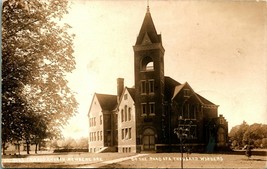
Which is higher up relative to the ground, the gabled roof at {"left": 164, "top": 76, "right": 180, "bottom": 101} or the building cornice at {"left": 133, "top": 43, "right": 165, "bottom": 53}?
the building cornice at {"left": 133, "top": 43, "right": 165, "bottom": 53}

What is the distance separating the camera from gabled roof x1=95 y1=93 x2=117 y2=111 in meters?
11.3

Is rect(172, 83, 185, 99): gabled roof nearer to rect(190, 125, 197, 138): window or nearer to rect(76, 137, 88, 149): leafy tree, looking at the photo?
rect(190, 125, 197, 138): window

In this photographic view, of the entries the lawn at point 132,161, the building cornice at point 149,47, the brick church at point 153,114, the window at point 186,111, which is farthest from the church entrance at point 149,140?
the building cornice at point 149,47

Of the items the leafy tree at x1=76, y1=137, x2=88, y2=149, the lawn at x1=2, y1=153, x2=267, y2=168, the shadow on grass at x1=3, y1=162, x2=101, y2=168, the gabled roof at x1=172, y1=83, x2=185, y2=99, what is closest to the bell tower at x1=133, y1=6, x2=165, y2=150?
the gabled roof at x1=172, y1=83, x2=185, y2=99

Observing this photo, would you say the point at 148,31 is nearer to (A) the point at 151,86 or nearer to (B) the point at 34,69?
(A) the point at 151,86

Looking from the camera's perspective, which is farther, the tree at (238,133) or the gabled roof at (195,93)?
the tree at (238,133)

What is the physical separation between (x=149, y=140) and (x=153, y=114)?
71cm

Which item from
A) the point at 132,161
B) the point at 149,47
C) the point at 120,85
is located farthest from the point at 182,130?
the point at 149,47

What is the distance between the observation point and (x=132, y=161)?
36.4ft

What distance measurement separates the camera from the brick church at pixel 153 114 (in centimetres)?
1137

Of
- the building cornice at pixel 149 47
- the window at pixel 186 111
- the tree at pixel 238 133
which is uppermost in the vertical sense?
the building cornice at pixel 149 47

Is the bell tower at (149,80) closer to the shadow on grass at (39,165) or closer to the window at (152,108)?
the window at (152,108)

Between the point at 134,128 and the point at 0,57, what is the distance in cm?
402

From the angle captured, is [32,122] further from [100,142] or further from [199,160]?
[199,160]
